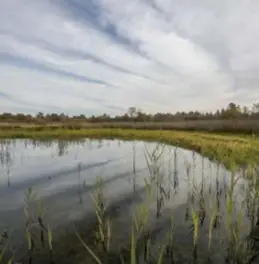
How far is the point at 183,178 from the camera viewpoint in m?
11.2

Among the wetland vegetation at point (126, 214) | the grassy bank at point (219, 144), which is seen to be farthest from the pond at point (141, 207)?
the grassy bank at point (219, 144)

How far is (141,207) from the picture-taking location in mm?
4219

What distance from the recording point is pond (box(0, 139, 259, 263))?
16.2ft

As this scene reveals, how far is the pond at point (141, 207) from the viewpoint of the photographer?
4.94 m

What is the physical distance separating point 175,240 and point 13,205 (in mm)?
4621

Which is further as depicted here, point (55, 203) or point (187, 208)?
point (55, 203)

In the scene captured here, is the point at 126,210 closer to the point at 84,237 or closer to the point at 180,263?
the point at 84,237

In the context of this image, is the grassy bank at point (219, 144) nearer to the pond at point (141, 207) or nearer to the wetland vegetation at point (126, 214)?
the wetland vegetation at point (126, 214)

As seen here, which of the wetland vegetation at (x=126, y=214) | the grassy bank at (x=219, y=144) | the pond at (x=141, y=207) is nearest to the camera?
the wetland vegetation at (x=126, y=214)

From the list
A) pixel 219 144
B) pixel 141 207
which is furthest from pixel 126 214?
pixel 219 144

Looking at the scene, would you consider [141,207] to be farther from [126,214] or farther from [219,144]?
[219,144]

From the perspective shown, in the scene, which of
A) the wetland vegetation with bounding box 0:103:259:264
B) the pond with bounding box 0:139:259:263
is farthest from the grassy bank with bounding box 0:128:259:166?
the pond with bounding box 0:139:259:263

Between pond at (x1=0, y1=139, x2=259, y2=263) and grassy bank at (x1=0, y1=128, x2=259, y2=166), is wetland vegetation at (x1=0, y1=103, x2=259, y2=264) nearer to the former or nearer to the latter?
pond at (x1=0, y1=139, x2=259, y2=263)

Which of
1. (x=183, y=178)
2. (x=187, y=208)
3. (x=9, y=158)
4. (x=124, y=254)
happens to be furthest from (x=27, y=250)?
(x=9, y=158)
